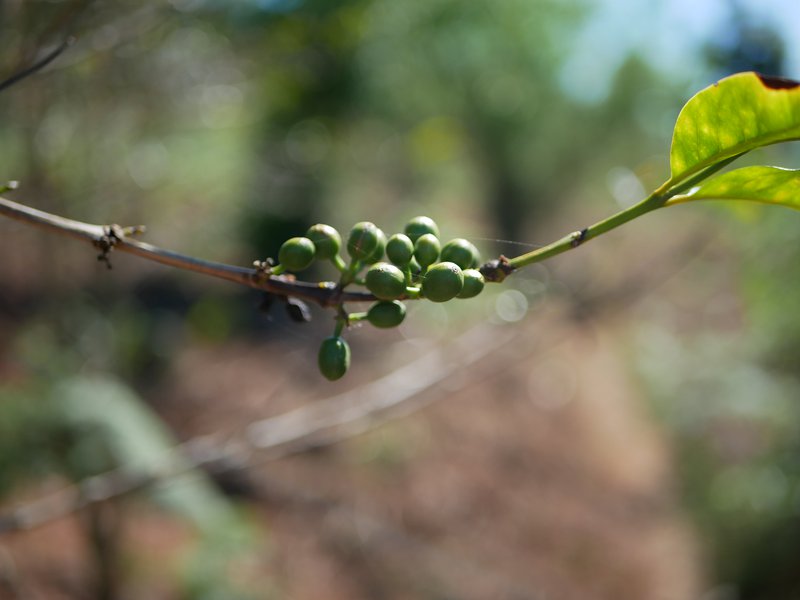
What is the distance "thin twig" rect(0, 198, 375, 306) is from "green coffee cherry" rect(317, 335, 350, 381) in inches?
4.4

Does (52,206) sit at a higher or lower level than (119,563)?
higher

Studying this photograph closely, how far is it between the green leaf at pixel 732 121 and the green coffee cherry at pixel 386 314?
0.34 metres

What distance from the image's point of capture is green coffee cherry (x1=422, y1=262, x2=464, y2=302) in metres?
0.72

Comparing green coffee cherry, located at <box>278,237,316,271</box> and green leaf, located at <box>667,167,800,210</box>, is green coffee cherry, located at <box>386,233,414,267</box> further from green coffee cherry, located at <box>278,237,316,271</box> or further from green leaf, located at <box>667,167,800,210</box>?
green leaf, located at <box>667,167,800,210</box>

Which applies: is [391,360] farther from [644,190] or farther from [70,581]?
[644,190]

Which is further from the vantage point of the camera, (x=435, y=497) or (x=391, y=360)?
(x=391, y=360)

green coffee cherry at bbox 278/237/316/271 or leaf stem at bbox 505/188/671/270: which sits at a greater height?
green coffee cherry at bbox 278/237/316/271

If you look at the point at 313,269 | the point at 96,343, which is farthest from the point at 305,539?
the point at 313,269

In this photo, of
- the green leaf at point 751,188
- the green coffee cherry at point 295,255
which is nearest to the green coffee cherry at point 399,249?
the green coffee cherry at point 295,255

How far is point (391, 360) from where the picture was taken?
5.79 m

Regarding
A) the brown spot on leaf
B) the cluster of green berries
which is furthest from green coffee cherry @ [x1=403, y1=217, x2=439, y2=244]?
the brown spot on leaf

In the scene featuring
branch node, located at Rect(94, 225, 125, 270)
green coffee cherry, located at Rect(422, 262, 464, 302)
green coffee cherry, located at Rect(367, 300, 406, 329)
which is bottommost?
green coffee cherry, located at Rect(422, 262, 464, 302)

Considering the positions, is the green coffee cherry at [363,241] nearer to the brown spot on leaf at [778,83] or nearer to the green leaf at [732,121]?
the green leaf at [732,121]

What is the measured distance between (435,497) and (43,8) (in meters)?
4.15
